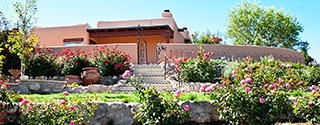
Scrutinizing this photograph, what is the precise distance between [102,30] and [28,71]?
629 cm

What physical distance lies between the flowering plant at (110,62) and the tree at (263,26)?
1750 cm

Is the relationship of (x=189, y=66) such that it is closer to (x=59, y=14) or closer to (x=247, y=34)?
(x=59, y=14)

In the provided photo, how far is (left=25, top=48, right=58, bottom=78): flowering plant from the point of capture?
12.5 m

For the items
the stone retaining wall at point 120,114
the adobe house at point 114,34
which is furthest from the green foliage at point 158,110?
the adobe house at point 114,34

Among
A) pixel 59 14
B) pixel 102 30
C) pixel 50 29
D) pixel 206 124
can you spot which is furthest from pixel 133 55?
pixel 206 124

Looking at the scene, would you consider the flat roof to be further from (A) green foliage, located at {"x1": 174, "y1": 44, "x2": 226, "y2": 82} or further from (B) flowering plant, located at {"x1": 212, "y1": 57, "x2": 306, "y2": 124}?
(B) flowering plant, located at {"x1": 212, "y1": 57, "x2": 306, "y2": 124}

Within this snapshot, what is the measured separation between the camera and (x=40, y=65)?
12516mm

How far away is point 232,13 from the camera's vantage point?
29578 millimetres

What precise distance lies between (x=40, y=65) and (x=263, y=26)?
2118 centimetres

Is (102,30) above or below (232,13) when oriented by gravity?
below

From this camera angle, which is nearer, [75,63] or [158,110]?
[158,110]

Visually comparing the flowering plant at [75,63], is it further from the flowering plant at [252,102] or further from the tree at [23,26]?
the flowering plant at [252,102]

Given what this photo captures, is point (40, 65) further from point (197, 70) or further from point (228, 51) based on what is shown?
point (228, 51)

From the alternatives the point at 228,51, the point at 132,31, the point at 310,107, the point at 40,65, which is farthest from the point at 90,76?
the point at 310,107
